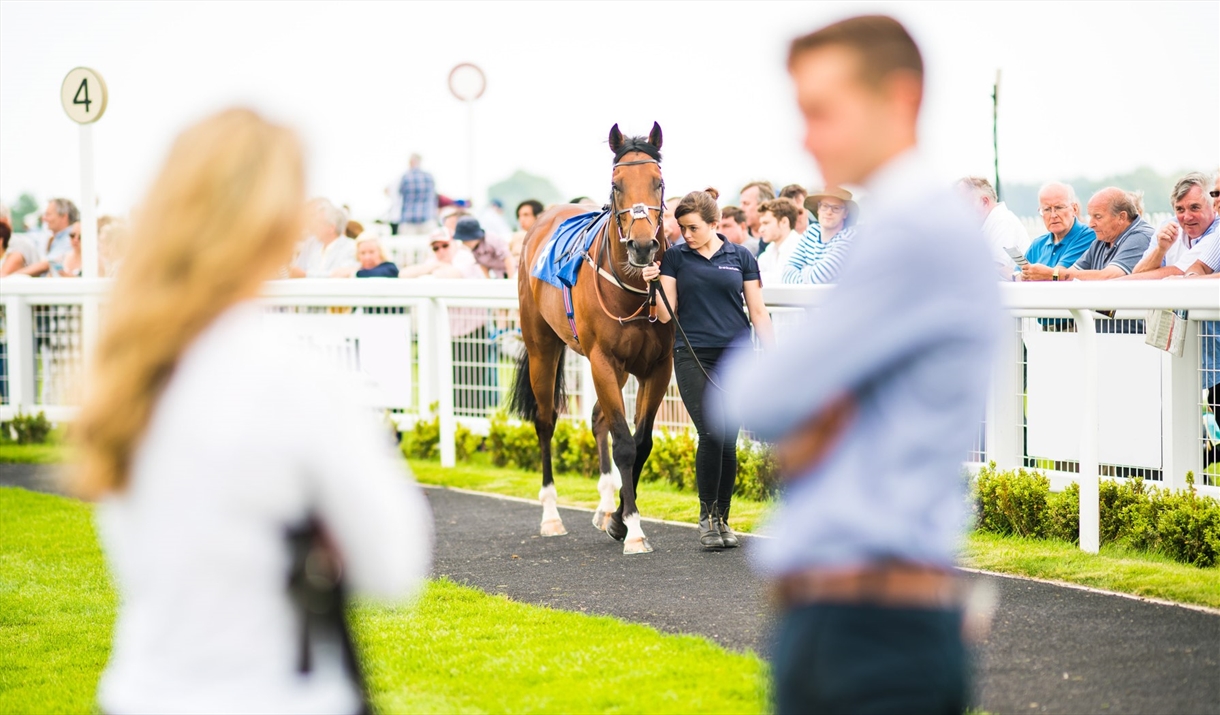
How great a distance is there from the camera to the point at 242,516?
6.35 ft

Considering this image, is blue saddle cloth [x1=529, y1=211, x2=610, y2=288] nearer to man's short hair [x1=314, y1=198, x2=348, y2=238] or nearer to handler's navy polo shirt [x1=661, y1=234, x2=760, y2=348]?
handler's navy polo shirt [x1=661, y1=234, x2=760, y2=348]

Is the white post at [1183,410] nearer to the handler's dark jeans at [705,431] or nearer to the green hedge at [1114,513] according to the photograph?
the green hedge at [1114,513]

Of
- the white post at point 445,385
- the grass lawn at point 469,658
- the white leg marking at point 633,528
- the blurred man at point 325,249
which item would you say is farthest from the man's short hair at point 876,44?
the blurred man at point 325,249

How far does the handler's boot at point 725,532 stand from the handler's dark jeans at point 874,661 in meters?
5.45

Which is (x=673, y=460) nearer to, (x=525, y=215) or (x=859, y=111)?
(x=525, y=215)

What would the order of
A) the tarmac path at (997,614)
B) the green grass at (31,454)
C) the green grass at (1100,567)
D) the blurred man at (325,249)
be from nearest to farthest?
the tarmac path at (997,614) → the green grass at (1100,567) → the green grass at (31,454) → the blurred man at (325,249)

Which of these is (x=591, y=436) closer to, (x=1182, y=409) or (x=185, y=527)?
(x=1182, y=409)

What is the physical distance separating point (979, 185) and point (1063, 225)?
606mm

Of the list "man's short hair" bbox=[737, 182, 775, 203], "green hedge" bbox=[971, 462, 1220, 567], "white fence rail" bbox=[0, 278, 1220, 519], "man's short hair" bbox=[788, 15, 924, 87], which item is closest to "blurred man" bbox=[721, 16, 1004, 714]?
"man's short hair" bbox=[788, 15, 924, 87]

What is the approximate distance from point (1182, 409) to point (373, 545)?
18.5 feet

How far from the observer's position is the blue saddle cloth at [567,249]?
811 centimetres

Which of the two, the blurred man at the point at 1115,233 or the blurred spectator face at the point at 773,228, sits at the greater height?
the blurred spectator face at the point at 773,228

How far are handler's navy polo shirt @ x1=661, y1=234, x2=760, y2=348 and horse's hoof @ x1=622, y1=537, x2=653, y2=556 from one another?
1.19 metres

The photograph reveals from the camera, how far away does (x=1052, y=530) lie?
23.2 feet
